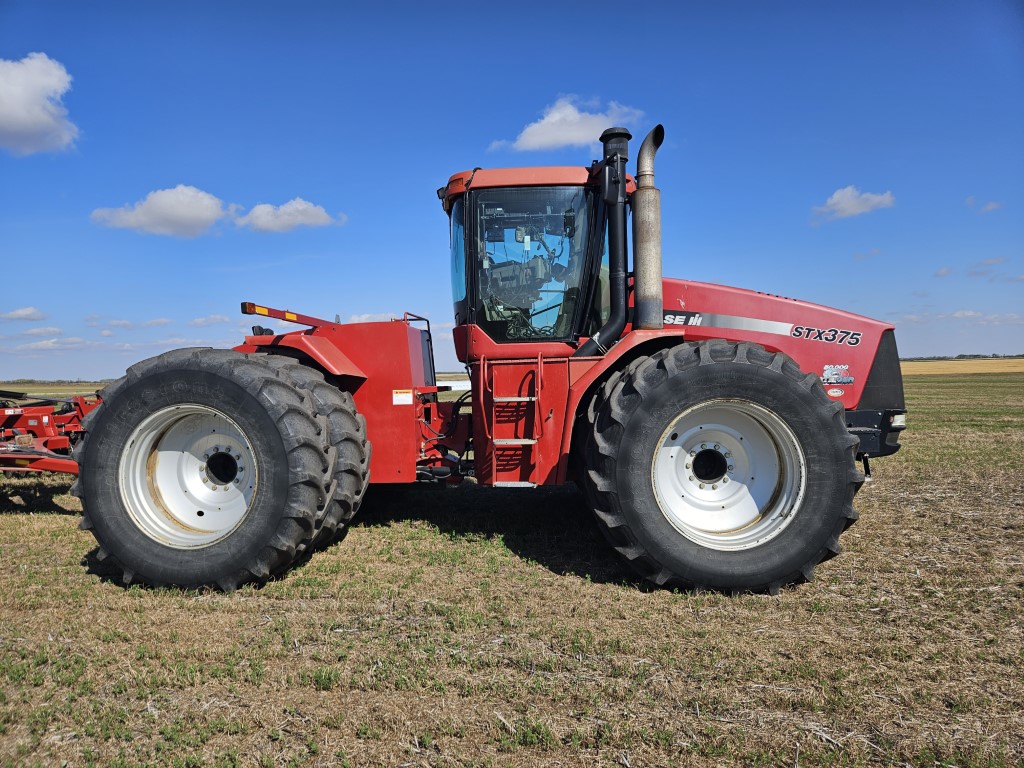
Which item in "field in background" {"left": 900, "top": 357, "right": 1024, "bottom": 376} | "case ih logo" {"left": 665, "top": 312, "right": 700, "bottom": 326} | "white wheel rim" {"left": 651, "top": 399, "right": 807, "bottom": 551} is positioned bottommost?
Answer: "white wheel rim" {"left": 651, "top": 399, "right": 807, "bottom": 551}

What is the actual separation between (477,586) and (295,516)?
4.10 feet

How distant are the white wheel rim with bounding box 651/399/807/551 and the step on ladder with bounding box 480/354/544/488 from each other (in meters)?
0.99

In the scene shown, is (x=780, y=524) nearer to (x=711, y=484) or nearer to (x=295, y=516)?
(x=711, y=484)

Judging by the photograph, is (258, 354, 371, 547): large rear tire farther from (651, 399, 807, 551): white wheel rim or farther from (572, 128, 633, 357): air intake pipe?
(651, 399, 807, 551): white wheel rim

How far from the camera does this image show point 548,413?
4668 millimetres

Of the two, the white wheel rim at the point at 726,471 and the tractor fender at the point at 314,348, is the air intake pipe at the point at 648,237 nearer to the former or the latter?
the white wheel rim at the point at 726,471

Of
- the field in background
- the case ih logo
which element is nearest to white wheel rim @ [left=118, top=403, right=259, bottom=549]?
the case ih logo

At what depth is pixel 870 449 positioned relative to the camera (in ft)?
15.9

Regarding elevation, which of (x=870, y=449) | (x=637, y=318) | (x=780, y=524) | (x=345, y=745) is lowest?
(x=345, y=745)

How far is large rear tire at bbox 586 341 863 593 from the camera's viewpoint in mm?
3930

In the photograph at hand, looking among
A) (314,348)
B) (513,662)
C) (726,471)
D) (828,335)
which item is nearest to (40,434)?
(314,348)

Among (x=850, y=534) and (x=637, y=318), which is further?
(x=850, y=534)

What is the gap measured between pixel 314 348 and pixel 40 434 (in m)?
3.35

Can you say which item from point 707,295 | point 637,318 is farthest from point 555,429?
point 707,295
